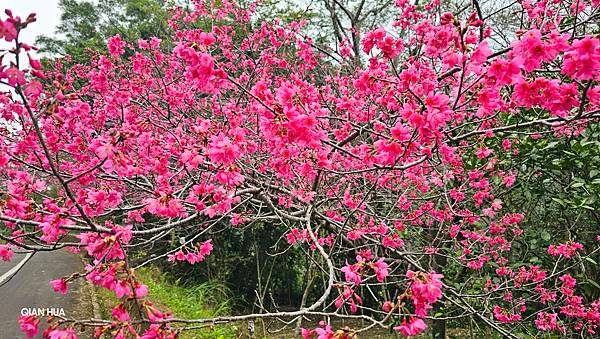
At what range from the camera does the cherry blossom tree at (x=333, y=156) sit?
5.41ft

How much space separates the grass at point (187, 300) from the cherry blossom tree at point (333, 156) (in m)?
1.66

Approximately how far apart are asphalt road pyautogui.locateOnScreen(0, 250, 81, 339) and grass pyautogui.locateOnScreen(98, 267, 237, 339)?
0.76 m

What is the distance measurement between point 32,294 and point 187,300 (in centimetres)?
317

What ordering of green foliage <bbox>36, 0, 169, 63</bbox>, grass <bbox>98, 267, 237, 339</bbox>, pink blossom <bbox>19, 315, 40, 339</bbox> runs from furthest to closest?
green foliage <bbox>36, 0, 169, 63</bbox>, grass <bbox>98, 267, 237, 339</bbox>, pink blossom <bbox>19, 315, 40, 339</bbox>

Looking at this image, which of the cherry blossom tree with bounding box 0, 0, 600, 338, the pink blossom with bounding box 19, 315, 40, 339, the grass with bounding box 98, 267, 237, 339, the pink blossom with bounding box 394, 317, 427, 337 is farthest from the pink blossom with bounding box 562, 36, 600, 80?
the grass with bounding box 98, 267, 237, 339

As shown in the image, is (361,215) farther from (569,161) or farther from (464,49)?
(464,49)

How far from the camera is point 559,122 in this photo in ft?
6.97

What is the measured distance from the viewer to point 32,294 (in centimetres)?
777

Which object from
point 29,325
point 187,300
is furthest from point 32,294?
point 29,325

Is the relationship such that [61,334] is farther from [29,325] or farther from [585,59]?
[585,59]

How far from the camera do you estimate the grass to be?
18.6 ft

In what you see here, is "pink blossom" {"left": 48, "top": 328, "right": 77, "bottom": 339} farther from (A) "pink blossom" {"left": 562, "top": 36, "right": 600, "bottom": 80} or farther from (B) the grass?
(B) the grass

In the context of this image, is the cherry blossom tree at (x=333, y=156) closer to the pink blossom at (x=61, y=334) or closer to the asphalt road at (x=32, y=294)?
the pink blossom at (x=61, y=334)

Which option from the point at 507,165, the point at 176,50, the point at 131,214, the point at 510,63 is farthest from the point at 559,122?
the point at 131,214
